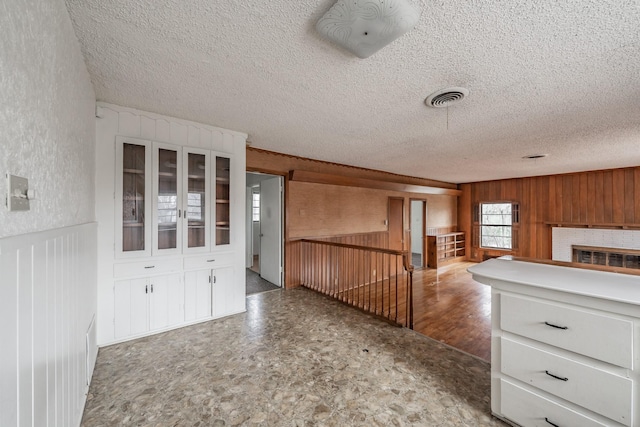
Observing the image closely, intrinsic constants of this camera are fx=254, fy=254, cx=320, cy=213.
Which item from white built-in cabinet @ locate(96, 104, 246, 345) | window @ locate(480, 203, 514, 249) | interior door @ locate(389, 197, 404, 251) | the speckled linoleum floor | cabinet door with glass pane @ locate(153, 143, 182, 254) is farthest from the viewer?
window @ locate(480, 203, 514, 249)

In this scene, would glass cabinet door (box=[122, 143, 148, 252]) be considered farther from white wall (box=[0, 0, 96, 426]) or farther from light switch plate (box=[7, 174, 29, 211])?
light switch plate (box=[7, 174, 29, 211])

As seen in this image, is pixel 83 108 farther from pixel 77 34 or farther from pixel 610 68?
pixel 610 68

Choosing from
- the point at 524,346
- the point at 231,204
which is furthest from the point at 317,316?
the point at 524,346

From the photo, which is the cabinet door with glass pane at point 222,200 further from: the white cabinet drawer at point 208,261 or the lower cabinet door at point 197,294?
the lower cabinet door at point 197,294

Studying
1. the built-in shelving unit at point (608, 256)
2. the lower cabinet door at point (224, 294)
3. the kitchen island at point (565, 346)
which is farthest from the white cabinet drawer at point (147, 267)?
the built-in shelving unit at point (608, 256)

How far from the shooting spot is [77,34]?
62.1 inches

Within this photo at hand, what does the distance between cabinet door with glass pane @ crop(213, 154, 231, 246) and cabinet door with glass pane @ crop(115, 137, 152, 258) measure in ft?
2.38

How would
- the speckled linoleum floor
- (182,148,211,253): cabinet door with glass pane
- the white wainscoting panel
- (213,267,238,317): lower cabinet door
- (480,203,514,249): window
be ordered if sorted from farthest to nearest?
(480,203,514,249): window, (213,267,238,317): lower cabinet door, (182,148,211,253): cabinet door with glass pane, the speckled linoleum floor, the white wainscoting panel

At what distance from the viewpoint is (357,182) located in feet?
17.5

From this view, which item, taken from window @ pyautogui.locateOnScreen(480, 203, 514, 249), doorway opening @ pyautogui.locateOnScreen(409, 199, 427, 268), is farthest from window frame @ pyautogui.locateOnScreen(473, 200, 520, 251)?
doorway opening @ pyautogui.locateOnScreen(409, 199, 427, 268)

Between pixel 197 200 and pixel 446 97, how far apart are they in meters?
2.86

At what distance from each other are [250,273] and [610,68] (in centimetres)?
573

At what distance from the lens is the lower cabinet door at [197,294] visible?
3.01 meters

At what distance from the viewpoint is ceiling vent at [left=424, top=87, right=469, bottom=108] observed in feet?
7.10
